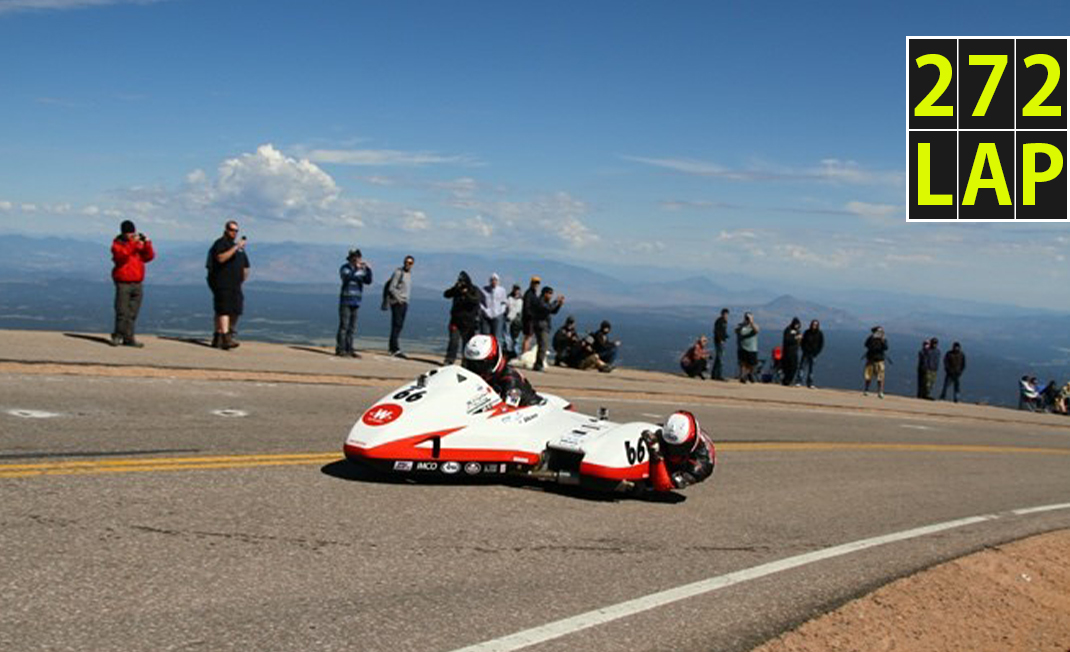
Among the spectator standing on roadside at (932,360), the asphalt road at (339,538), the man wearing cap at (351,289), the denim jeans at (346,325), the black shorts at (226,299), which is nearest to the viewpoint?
the asphalt road at (339,538)

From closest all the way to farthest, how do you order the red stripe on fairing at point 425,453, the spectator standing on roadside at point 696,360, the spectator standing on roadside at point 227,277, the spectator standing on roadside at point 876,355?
the red stripe on fairing at point 425,453 < the spectator standing on roadside at point 227,277 < the spectator standing on roadside at point 876,355 < the spectator standing on roadside at point 696,360

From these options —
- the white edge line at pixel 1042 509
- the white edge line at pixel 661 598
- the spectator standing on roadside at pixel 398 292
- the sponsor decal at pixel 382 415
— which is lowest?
the white edge line at pixel 1042 509

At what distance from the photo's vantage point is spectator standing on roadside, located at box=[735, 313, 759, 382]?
Answer: 29.6 m

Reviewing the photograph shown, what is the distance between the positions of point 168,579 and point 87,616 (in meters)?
0.71

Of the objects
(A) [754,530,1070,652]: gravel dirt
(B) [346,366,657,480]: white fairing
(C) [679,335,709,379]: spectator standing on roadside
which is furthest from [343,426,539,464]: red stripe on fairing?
(C) [679,335,709,379]: spectator standing on roadside

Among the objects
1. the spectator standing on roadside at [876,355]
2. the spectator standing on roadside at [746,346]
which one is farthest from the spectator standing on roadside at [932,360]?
the spectator standing on roadside at [746,346]

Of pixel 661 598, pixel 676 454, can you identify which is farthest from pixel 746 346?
pixel 661 598

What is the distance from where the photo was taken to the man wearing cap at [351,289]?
811 inches

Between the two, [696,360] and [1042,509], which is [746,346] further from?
[1042,509]

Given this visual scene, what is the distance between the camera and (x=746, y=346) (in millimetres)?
29812

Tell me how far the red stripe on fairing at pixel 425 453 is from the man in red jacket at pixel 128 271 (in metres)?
10.3

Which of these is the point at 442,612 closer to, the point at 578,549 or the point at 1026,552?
the point at 578,549

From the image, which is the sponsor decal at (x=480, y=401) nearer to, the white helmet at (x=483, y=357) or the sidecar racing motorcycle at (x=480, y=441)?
the sidecar racing motorcycle at (x=480, y=441)

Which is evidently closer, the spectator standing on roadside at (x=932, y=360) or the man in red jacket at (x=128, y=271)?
the man in red jacket at (x=128, y=271)
